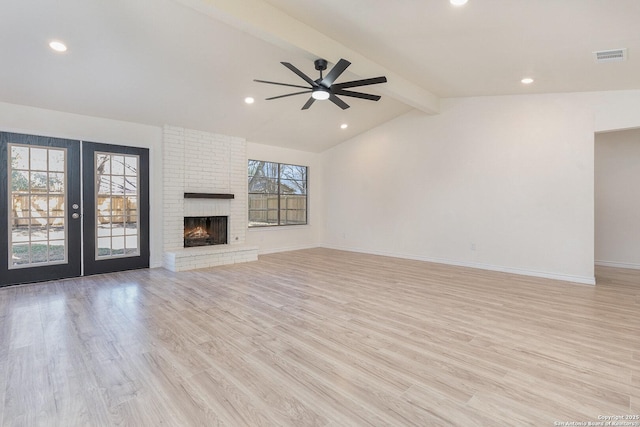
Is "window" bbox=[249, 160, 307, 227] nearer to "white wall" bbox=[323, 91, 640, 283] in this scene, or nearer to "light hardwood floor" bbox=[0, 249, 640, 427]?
"white wall" bbox=[323, 91, 640, 283]

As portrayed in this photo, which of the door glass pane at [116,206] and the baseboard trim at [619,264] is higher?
the door glass pane at [116,206]

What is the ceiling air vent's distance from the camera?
3321mm

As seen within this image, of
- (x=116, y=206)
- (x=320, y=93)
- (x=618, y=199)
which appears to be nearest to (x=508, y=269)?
(x=618, y=199)

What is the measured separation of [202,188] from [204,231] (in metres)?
0.95

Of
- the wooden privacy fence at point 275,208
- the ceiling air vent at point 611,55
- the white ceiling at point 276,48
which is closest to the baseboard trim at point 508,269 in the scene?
the wooden privacy fence at point 275,208

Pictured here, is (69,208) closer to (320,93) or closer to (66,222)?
(66,222)

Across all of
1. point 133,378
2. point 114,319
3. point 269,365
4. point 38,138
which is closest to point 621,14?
point 269,365

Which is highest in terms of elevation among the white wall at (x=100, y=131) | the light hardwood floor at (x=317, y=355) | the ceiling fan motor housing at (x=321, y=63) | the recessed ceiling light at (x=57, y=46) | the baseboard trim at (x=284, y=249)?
the recessed ceiling light at (x=57, y=46)

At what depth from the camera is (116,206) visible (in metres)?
5.45

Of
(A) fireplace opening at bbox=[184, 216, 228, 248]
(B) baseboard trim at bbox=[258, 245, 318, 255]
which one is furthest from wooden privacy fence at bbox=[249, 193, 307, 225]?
(A) fireplace opening at bbox=[184, 216, 228, 248]

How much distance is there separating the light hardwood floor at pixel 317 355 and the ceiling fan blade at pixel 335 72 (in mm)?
2641

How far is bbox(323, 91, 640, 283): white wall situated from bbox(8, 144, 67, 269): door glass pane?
19.2 ft

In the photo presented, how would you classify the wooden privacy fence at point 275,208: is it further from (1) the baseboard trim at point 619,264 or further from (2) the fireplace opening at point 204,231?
(1) the baseboard trim at point 619,264

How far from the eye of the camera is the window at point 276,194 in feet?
24.7
